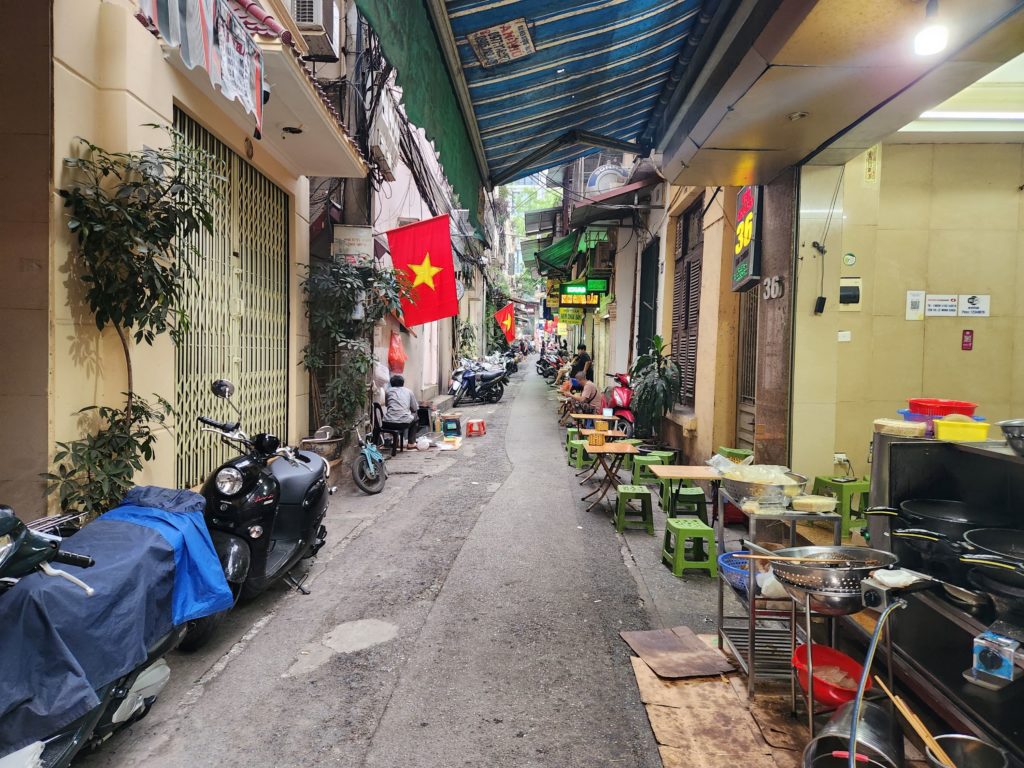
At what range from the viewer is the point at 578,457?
30.4 ft

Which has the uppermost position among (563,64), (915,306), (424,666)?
(563,64)

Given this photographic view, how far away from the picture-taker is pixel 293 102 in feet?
17.8

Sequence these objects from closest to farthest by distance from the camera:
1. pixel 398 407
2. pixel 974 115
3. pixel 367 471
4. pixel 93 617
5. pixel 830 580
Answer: pixel 93 617 → pixel 830 580 → pixel 974 115 → pixel 367 471 → pixel 398 407

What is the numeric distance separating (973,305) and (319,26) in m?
7.88

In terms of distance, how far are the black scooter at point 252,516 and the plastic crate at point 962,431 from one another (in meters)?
4.08

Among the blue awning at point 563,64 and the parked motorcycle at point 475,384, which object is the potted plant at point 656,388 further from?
the parked motorcycle at point 475,384

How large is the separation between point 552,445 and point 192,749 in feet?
30.1

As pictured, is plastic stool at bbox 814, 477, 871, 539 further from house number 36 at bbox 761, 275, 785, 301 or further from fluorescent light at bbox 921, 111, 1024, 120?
fluorescent light at bbox 921, 111, 1024, 120

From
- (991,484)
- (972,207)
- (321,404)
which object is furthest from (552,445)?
(991,484)

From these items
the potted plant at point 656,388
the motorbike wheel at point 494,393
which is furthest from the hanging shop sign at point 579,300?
the potted plant at point 656,388

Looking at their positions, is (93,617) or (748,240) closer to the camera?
(93,617)

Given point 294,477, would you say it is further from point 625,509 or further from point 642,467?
point 642,467

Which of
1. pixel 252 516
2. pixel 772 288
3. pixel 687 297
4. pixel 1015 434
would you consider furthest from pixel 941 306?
pixel 252 516

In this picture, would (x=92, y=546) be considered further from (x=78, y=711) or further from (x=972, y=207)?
(x=972, y=207)
